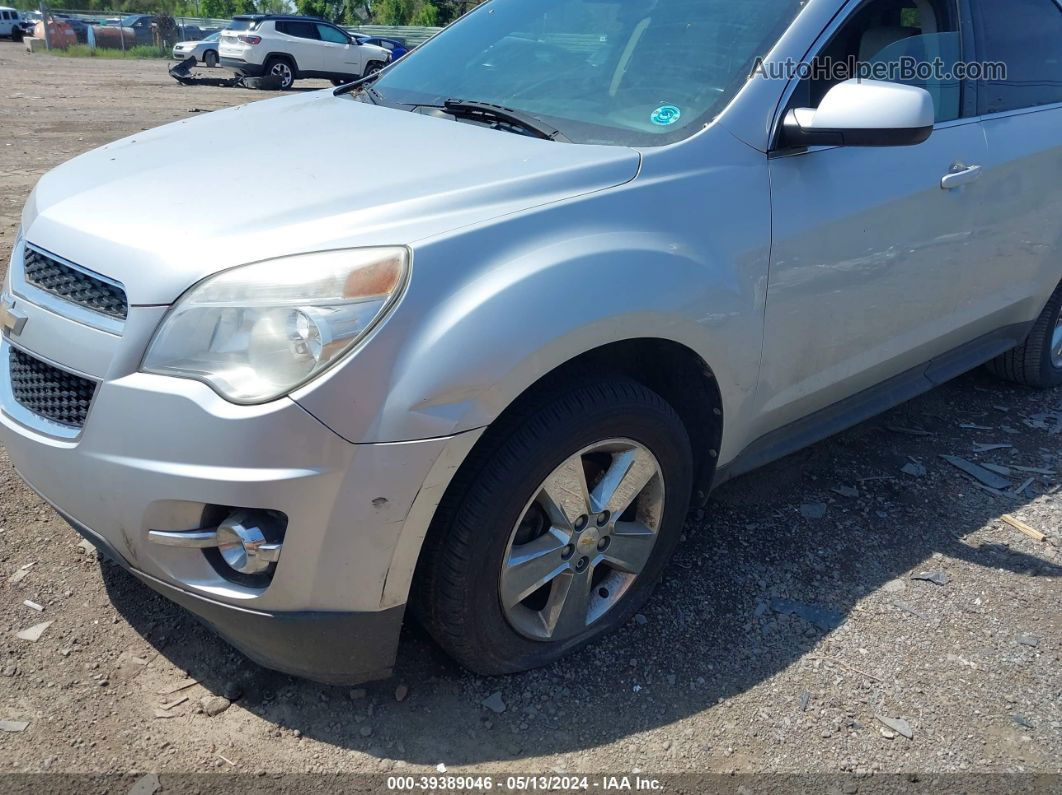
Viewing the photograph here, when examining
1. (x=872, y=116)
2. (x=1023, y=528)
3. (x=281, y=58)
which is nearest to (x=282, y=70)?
(x=281, y=58)

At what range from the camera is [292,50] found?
866 inches

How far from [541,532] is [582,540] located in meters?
0.12

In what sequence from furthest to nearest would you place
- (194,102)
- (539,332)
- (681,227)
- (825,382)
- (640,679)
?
1. (194,102)
2. (825,382)
3. (640,679)
4. (681,227)
5. (539,332)

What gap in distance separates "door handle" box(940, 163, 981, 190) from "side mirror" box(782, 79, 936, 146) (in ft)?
1.94

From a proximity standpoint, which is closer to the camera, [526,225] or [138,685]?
[526,225]

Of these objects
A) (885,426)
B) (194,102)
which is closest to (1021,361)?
(885,426)

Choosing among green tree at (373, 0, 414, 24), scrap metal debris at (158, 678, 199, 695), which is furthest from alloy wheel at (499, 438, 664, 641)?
green tree at (373, 0, 414, 24)

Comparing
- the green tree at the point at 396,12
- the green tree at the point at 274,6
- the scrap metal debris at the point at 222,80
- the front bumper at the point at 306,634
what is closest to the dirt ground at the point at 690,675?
the front bumper at the point at 306,634

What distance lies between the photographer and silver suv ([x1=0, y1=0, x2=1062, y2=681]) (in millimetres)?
1900

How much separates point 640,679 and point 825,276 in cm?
125

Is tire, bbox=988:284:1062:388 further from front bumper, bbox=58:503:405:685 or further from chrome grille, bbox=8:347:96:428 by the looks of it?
chrome grille, bbox=8:347:96:428

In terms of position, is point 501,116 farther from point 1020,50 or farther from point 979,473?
point 979,473

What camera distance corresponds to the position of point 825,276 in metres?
2.68

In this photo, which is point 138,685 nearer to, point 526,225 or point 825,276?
point 526,225
